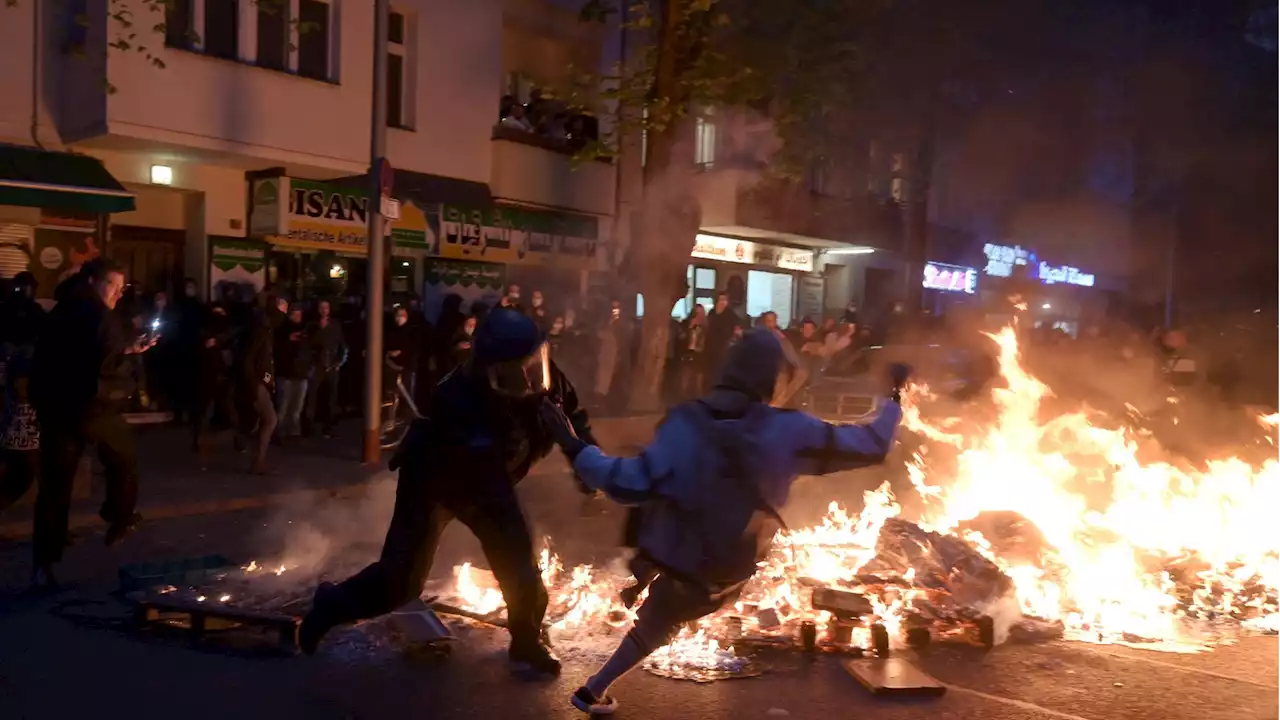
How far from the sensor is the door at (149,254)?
537 inches

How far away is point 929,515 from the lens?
25.4 feet

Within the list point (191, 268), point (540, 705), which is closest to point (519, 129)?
point (191, 268)

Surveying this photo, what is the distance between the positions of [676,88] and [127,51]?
6559mm

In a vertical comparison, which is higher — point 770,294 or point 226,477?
point 770,294

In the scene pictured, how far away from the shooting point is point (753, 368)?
390 centimetres

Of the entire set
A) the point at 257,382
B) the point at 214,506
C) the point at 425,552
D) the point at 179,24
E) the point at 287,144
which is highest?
the point at 179,24

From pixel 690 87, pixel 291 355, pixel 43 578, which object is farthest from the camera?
pixel 690 87

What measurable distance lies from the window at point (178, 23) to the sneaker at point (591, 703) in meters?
10.4

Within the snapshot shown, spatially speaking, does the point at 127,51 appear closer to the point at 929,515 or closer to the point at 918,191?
the point at 929,515

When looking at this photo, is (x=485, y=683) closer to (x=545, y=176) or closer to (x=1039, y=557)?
(x=1039, y=557)

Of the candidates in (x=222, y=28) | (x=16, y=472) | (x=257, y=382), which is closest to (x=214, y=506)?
(x=257, y=382)

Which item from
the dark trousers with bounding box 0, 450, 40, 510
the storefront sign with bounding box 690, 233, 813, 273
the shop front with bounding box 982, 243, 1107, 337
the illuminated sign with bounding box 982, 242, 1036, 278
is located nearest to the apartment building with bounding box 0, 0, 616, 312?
the storefront sign with bounding box 690, 233, 813, 273

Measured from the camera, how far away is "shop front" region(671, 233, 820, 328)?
22422 mm

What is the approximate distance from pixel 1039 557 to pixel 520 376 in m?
3.71
